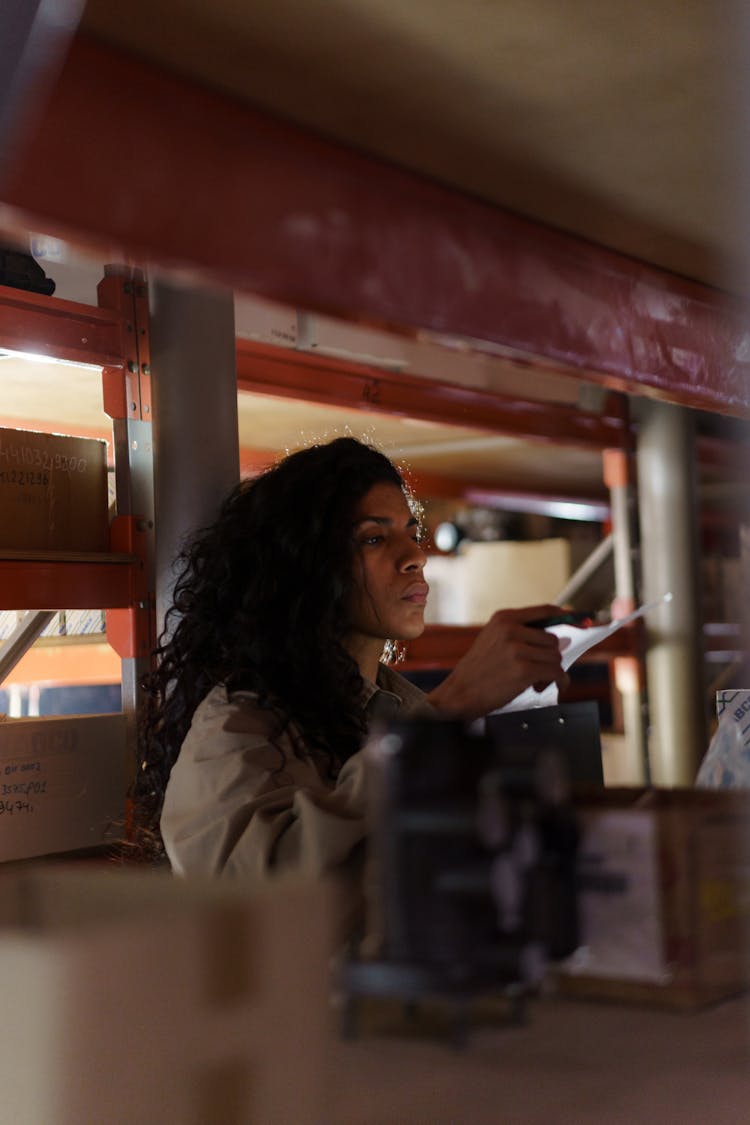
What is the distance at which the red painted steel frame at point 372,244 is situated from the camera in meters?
0.72

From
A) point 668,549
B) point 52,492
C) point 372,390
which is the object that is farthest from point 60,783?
point 668,549

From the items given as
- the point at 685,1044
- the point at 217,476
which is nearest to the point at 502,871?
the point at 685,1044

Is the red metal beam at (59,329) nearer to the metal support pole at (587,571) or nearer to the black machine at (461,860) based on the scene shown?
the black machine at (461,860)

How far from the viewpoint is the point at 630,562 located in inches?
166

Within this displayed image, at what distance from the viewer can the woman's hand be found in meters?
0.73

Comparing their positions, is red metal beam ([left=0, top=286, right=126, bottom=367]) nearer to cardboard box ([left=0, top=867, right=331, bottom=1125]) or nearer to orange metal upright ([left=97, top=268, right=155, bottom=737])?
orange metal upright ([left=97, top=268, right=155, bottom=737])

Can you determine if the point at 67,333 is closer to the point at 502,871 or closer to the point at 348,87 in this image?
the point at 348,87

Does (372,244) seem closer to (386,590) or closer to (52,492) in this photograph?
(386,590)

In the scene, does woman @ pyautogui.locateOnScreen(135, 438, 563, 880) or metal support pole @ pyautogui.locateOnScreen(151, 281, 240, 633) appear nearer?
woman @ pyautogui.locateOnScreen(135, 438, 563, 880)

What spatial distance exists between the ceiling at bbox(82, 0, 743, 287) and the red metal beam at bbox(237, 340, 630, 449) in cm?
136

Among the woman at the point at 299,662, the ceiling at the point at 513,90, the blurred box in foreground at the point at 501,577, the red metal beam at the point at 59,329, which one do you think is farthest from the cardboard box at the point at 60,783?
the blurred box in foreground at the point at 501,577

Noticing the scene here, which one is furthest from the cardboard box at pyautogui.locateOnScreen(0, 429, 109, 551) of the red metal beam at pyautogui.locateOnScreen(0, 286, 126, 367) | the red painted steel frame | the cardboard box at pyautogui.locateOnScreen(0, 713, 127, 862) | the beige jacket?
the red painted steel frame

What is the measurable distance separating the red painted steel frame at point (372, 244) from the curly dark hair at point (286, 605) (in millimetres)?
178

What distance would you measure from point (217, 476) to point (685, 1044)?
1.35 metres
